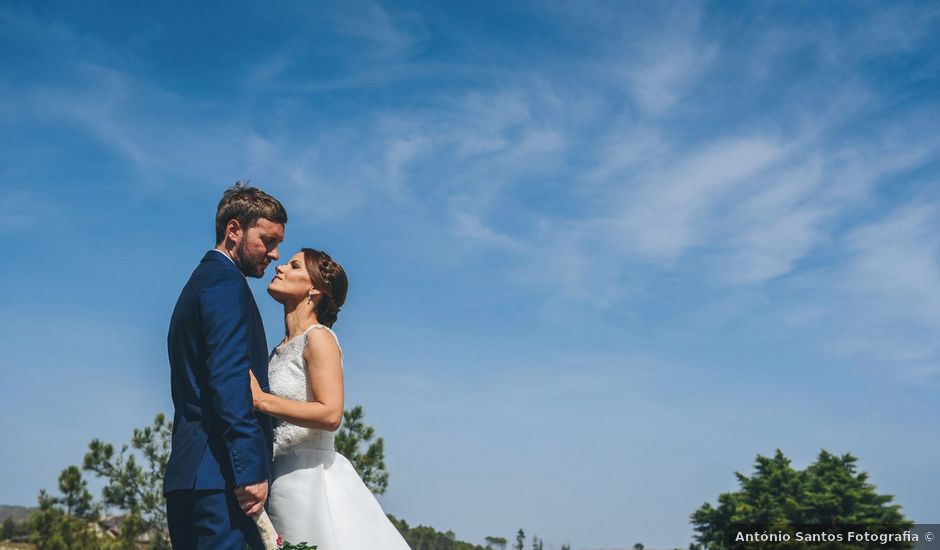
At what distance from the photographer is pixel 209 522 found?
4.19m

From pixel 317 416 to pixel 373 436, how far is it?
72.2 ft

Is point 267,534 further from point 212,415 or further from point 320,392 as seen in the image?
point 320,392

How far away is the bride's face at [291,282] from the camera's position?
5547 millimetres

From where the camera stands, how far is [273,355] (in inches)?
219

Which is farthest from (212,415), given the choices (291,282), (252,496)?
(291,282)

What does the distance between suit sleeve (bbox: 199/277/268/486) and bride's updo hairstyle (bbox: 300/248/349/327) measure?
1177mm

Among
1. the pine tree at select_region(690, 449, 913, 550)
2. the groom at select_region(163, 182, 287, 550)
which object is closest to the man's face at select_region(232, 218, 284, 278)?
the groom at select_region(163, 182, 287, 550)

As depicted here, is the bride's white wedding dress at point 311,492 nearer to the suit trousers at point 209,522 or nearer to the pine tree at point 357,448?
the suit trousers at point 209,522

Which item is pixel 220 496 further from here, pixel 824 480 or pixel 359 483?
pixel 824 480

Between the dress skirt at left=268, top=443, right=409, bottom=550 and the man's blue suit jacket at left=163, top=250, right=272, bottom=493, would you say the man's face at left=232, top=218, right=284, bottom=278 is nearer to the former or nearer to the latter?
the man's blue suit jacket at left=163, top=250, right=272, bottom=493

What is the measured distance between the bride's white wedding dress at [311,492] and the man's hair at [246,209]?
3.12ft

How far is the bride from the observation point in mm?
5062

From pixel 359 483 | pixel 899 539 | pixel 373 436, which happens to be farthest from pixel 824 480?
pixel 359 483

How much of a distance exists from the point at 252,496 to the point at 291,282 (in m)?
1.69
